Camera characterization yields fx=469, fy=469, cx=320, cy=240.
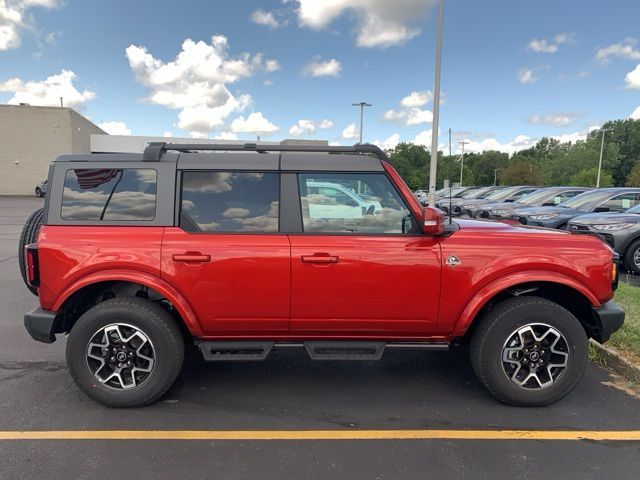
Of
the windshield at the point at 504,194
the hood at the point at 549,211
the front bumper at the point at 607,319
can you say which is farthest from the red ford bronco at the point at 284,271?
the windshield at the point at 504,194

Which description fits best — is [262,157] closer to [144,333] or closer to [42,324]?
→ [144,333]

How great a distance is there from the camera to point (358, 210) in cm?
354

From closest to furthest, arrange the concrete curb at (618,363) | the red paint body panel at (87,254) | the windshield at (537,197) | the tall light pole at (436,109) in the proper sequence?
the red paint body panel at (87,254) < the concrete curb at (618,363) < the tall light pole at (436,109) < the windshield at (537,197)

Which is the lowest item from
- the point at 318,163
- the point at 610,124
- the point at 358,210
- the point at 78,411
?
the point at 78,411

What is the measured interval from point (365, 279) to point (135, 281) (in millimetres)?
1635

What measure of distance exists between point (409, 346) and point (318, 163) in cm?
155

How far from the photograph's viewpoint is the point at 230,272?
335 centimetres

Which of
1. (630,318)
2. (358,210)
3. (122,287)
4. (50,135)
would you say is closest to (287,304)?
(358,210)

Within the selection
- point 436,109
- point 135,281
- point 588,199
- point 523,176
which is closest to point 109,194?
point 135,281

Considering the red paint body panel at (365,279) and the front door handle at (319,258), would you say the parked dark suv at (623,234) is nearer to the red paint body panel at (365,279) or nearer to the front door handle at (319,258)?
the red paint body panel at (365,279)

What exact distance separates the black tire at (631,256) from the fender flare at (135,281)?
26.8ft

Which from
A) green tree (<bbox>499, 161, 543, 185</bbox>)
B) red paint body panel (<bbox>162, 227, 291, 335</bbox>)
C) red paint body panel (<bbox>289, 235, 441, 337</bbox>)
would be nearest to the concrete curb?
red paint body panel (<bbox>289, 235, 441, 337</bbox>)

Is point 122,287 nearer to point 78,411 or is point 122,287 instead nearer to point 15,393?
point 78,411

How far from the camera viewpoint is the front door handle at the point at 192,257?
333 centimetres
